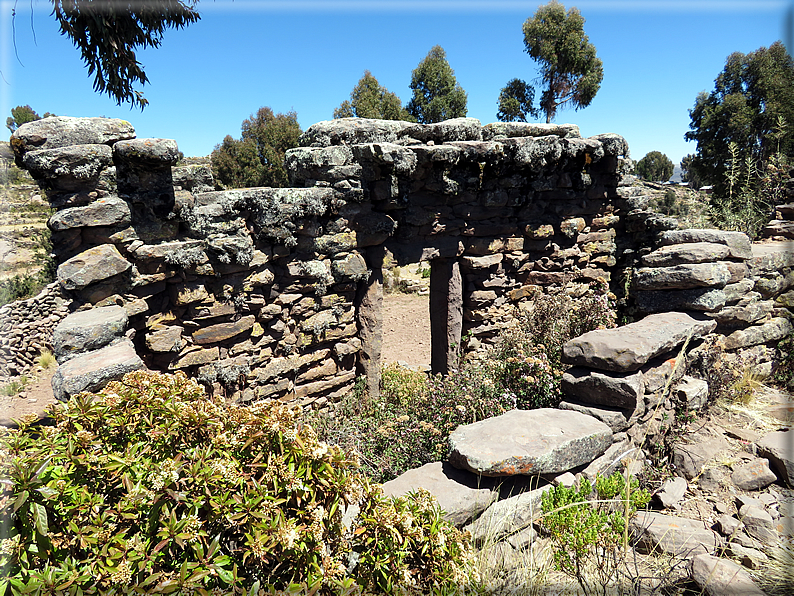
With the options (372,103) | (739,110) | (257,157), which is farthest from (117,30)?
(739,110)

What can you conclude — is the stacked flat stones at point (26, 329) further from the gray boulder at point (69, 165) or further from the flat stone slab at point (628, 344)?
the flat stone slab at point (628, 344)

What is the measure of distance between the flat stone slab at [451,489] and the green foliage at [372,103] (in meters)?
22.9

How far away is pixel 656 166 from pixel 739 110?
1853 cm

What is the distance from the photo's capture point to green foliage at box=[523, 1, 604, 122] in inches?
957

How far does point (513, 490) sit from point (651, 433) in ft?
5.86

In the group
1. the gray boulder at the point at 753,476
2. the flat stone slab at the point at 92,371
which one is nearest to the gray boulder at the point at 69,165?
the flat stone slab at the point at 92,371

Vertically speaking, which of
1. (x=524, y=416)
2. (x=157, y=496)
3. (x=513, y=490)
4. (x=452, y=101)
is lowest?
(x=513, y=490)

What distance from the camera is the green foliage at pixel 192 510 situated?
5.23 ft

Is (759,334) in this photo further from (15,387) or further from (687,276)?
(15,387)

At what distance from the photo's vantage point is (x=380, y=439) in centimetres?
431

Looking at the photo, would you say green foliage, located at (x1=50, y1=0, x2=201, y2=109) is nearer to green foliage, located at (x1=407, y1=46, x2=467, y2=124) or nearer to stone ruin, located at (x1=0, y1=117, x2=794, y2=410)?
stone ruin, located at (x1=0, y1=117, x2=794, y2=410)

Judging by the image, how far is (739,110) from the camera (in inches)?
798

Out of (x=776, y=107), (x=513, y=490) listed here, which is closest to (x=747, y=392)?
(x=513, y=490)

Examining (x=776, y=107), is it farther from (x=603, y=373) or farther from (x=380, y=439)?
(x=380, y=439)
